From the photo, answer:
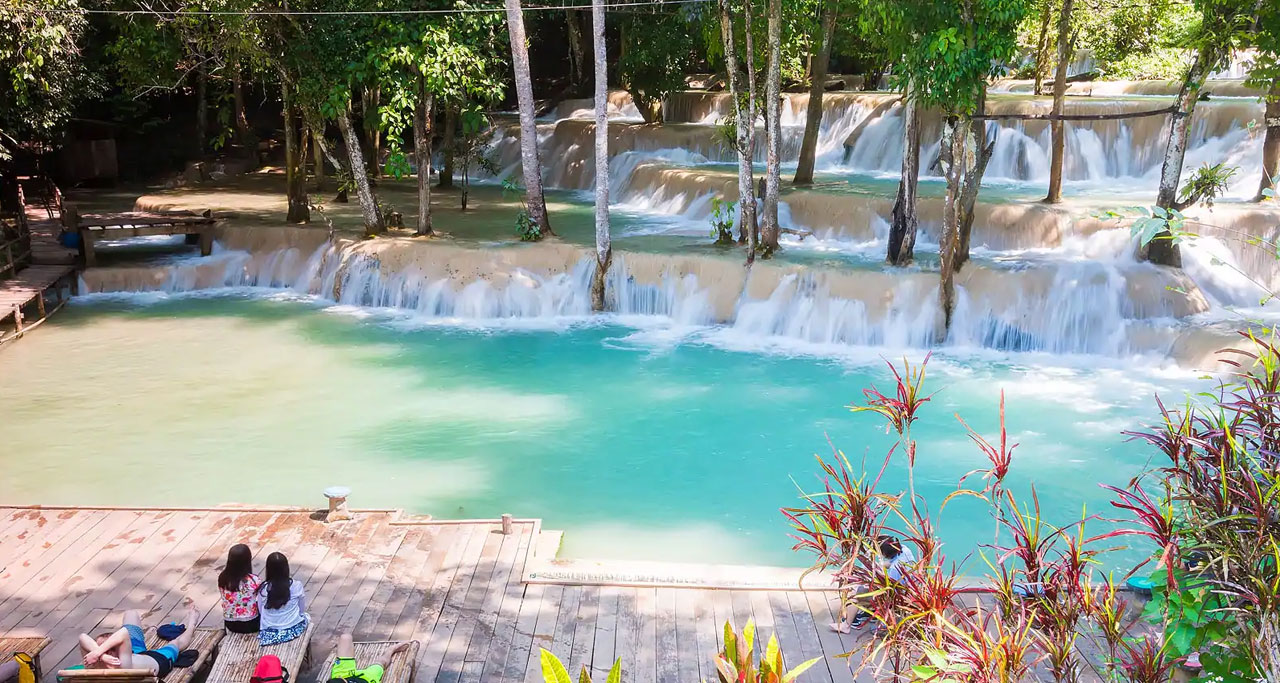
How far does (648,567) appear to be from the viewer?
23.6 ft

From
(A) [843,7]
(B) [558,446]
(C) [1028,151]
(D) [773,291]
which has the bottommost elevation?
(B) [558,446]

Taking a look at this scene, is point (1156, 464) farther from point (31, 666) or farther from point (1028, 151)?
point (1028, 151)

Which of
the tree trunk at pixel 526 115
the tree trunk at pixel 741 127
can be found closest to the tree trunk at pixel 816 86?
the tree trunk at pixel 741 127

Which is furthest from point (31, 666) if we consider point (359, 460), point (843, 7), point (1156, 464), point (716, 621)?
point (843, 7)

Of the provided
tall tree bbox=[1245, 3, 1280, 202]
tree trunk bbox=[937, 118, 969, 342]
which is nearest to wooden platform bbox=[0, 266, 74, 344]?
tree trunk bbox=[937, 118, 969, 342]

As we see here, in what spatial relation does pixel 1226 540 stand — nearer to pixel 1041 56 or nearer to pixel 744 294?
pixel 744 294

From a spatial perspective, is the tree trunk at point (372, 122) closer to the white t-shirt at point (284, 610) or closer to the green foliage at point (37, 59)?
the green foliage at point (37, 59)

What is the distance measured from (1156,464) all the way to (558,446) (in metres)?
5.73

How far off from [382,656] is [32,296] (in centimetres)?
1170

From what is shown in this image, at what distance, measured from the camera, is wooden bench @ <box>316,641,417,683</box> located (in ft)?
17.5

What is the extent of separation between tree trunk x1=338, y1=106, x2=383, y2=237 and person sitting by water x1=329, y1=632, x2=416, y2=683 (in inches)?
477

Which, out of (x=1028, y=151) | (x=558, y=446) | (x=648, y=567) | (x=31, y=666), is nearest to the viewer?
(x=31, y=666)

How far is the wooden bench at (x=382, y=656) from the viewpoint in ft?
17.5

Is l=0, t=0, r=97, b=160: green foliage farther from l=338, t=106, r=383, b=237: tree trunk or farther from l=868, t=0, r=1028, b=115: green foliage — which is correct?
l=868, t=0, r=1028, b=115: green foliage
